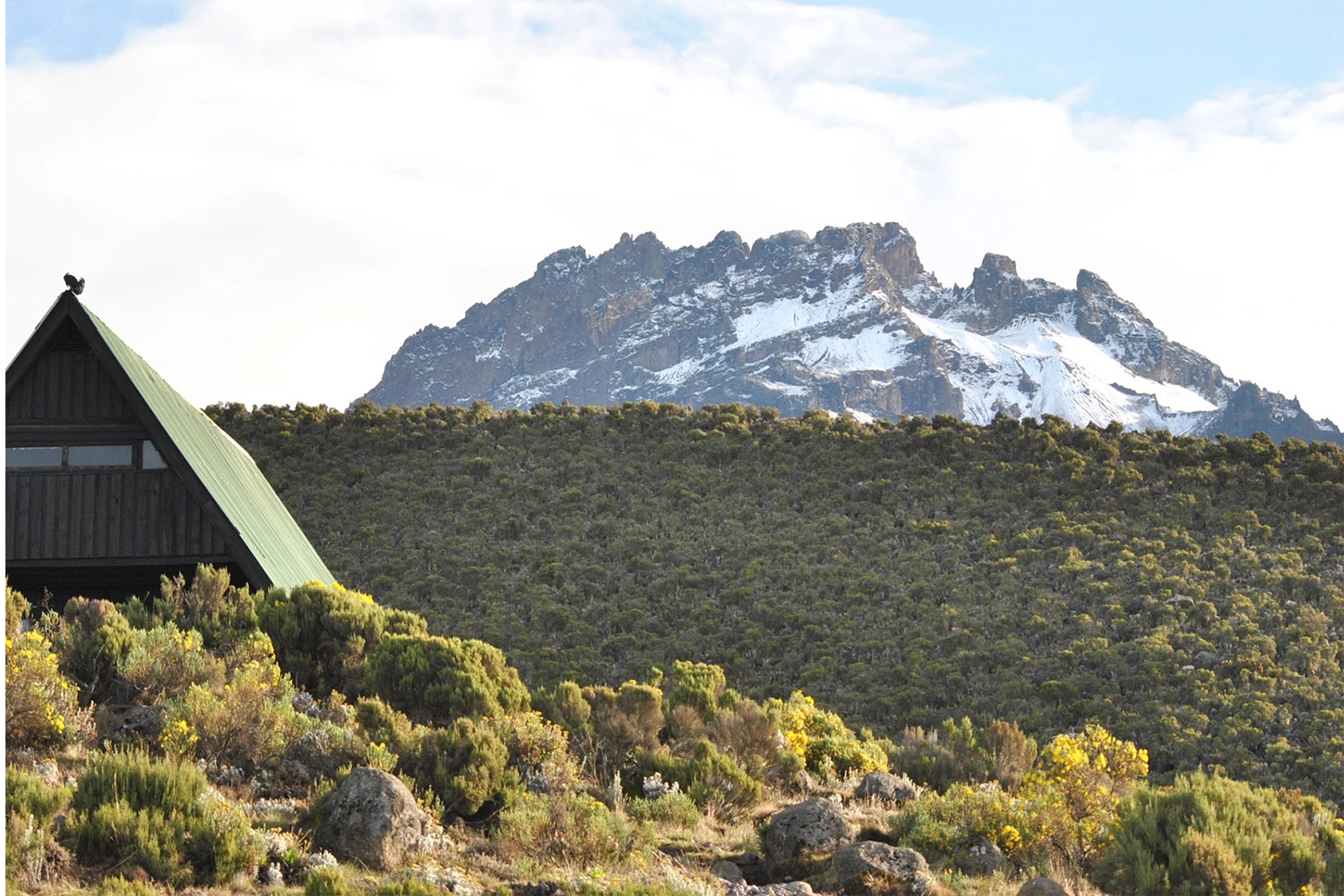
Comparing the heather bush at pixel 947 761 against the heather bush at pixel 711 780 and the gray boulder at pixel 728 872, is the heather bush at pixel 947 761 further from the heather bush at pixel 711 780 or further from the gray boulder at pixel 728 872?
the gray boulder at pixel 728 872

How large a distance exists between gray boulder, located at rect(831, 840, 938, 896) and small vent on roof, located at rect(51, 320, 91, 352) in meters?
13.9

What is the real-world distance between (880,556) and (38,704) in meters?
28.9

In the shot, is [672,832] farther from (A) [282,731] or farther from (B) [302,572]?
(B) [302,572]

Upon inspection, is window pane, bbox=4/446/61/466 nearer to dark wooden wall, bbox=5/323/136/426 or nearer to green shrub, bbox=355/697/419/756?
dark wooden wall, bbox=5/323/136/426

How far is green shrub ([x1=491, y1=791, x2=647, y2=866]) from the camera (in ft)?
37.0

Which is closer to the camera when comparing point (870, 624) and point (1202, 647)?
point (1202, 647)

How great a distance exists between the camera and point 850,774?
59.1 feet

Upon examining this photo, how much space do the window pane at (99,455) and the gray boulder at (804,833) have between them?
1150 centimetres

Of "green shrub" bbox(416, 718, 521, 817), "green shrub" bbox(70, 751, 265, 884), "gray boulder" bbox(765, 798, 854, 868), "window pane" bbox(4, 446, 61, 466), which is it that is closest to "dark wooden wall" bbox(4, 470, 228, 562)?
"window pane" bbox(4, 446, 61, 466)

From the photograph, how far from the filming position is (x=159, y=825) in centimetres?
980

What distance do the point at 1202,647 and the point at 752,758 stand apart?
19420 millimetres

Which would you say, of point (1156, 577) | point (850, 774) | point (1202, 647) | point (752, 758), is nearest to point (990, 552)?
point (1156, 577)

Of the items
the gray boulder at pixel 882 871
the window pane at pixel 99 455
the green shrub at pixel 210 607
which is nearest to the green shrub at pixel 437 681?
the green shrub at pixel 210 607

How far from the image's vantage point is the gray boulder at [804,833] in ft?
40.4
